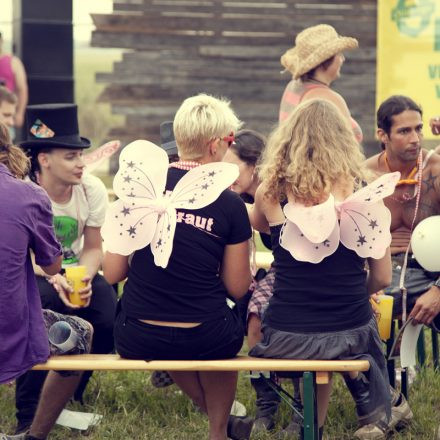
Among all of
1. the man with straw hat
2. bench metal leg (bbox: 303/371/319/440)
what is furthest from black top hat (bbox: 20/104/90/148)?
the man with straw hat

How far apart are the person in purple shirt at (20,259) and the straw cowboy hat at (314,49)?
2.87 meters

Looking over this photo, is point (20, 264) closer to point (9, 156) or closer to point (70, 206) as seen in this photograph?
point (9, 156)

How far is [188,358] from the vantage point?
423cm

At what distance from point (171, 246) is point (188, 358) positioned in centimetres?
47

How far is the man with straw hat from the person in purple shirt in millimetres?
2728

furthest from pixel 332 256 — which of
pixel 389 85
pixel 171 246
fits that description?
pixel 389 85

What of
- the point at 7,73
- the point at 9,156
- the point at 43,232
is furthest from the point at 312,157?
the point at 7,73

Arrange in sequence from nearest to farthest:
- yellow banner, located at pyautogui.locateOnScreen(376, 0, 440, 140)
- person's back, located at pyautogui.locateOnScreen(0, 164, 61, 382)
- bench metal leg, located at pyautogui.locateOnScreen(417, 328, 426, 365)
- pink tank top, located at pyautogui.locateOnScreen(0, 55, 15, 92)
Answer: person's back, located at pyautogui.locateOnScreen(0, 164, 61, 382) < bench metal leg, located at pyautogui.locateOnScreen(417, 328, 426, 365) < pink tank top, located at pyautogui.locateOnScreen(0, 55, 15, 92) < yellow banner, located at pyautogui.locateOnScreen(376, 0, 440, 140)

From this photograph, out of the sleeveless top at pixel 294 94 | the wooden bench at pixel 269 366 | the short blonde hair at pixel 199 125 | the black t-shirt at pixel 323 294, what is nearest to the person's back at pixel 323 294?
the black t-shirt at pixel 323 294

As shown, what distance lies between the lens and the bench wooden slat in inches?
161

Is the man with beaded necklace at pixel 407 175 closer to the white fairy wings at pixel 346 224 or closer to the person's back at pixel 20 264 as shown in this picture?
the white fairy wings at pixel 346 224

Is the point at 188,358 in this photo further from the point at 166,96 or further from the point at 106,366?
the point at 166,96

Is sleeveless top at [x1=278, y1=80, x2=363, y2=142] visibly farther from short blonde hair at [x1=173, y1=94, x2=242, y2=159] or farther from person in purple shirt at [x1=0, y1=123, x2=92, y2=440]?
person in purple shirt at [x1=0, y1=123, x2=92, y2=440]

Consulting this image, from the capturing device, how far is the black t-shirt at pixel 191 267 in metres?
4.15
